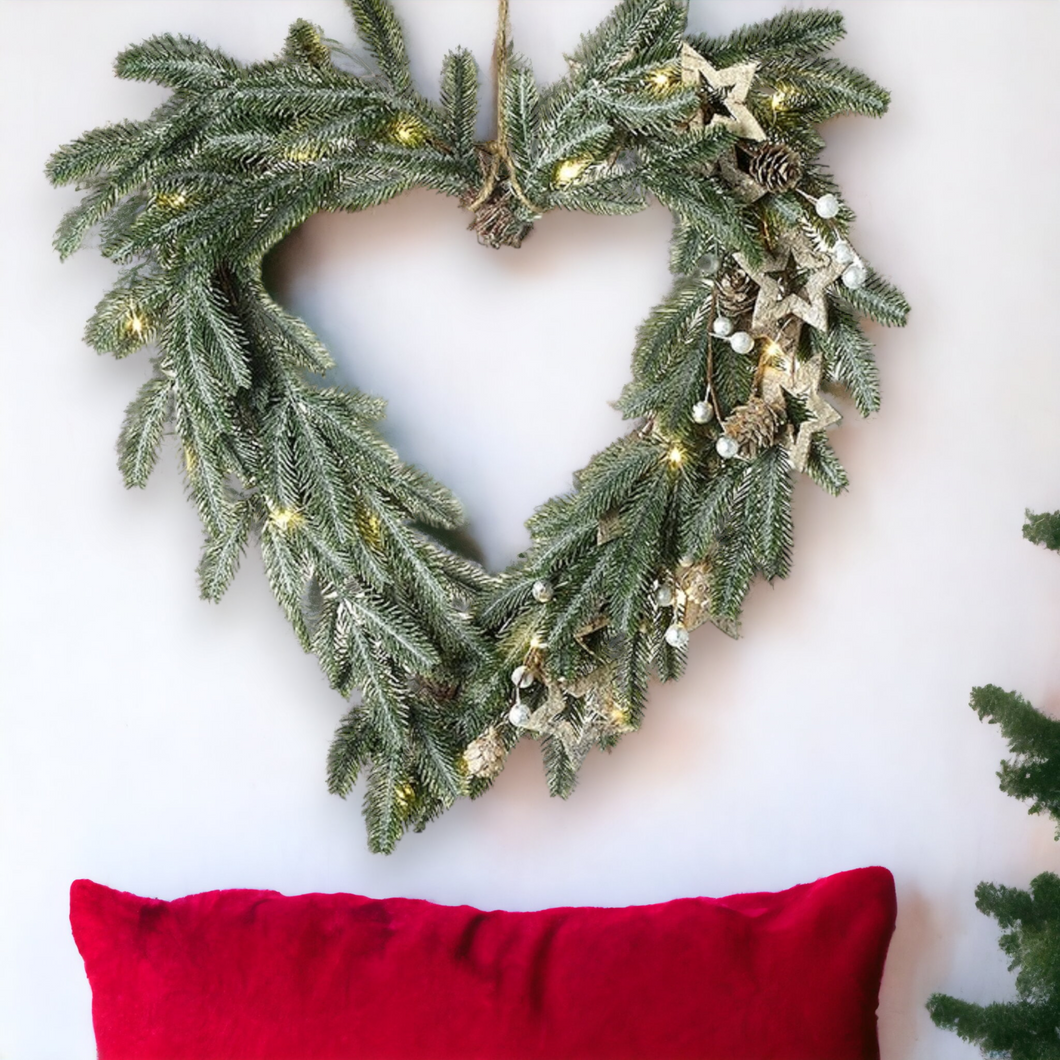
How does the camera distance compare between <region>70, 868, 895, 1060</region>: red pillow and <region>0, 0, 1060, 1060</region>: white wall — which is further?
<region>0, 0, 1060, 1060</region>: white wall

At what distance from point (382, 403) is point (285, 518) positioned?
0.14 meters

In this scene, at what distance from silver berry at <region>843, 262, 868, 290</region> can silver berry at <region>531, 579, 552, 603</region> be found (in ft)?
1.24

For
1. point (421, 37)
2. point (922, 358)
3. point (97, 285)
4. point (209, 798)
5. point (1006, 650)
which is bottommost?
point (209, 798)

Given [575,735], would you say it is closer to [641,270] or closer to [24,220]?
[641,270]

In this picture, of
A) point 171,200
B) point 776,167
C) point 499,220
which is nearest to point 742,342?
point 776,167

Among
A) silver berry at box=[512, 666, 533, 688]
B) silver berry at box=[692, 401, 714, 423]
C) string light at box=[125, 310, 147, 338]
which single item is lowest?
silver berry at box=[512, 666, 533, 688]

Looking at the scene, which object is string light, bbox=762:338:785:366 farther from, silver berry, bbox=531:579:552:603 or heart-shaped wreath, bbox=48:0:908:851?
silver berry, bbox=531:579:552:603

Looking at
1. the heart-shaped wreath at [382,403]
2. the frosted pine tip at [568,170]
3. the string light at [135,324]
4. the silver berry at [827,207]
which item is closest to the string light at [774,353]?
the heart-shaped wreath at [382,403]

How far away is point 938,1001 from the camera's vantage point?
996mm

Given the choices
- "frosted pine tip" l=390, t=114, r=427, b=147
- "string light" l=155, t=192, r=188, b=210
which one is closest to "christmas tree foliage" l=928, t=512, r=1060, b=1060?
"frosted pine tip" l=390, t=114, r=427, b=147

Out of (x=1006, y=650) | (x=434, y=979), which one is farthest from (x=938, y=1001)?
(x=434, y=979)

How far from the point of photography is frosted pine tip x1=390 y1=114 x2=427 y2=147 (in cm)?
96

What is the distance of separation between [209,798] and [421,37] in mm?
798

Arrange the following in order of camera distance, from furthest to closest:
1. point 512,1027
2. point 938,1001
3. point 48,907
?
point 48,907 → point 938,1001 → point 512,1027
